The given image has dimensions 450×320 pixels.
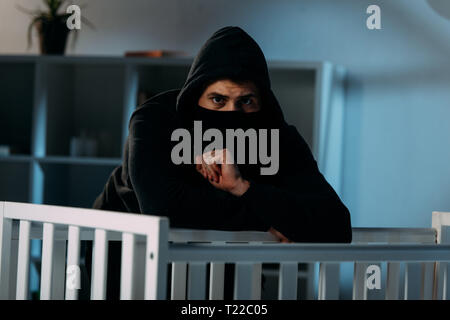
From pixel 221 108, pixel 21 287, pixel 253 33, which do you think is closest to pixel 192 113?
pixel 221 108

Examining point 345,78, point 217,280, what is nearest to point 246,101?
point 217,280

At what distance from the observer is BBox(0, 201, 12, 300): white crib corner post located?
5.33 feet

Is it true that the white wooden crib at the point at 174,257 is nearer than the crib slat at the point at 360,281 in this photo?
Yes

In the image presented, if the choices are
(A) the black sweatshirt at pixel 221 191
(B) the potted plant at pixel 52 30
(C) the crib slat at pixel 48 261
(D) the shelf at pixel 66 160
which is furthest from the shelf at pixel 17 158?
(C) the crib slat at pixel 48 261

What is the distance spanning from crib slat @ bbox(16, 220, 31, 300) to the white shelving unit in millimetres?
1163

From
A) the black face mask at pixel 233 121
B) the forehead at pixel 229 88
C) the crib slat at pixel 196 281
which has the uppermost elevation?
the forehead at pixel 229 88

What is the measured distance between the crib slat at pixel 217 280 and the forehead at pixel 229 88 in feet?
1.55

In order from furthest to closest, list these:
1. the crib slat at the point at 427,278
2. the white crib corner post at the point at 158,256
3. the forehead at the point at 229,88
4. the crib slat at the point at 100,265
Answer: the forehead at the point at 229,88 < the crib slat at the point at 427,278 < the crib slat at the point at 100,265 < the white crib corner post at the point at 158,256

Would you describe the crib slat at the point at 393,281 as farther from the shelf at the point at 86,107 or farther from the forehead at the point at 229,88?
the shelf at the point at 86,107

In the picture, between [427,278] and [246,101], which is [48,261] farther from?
[427,278]

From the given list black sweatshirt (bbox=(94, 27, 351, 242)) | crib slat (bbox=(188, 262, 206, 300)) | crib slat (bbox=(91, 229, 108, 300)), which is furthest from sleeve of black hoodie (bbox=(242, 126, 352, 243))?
crib slat (bbox=(91, 229, 108, 300))

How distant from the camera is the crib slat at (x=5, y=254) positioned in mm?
1626

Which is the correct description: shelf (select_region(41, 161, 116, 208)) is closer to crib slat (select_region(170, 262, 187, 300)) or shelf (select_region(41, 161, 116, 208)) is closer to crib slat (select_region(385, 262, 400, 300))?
crib slat (select_region(170, 262, 187, 300))

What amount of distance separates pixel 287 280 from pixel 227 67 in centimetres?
64
